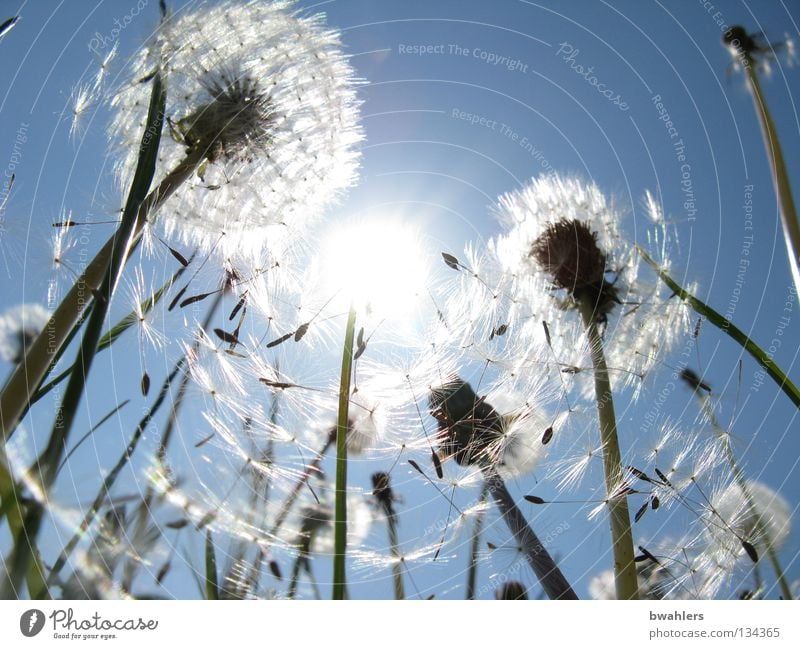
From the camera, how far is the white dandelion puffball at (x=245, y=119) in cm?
206

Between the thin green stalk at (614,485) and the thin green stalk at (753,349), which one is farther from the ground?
the thin green stalk at (753,349)

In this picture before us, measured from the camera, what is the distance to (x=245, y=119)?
85.8 inches

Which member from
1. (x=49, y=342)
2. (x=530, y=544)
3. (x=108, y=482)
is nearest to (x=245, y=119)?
(x=49, y=342)

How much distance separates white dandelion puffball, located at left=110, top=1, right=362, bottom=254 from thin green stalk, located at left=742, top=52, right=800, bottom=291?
135cm

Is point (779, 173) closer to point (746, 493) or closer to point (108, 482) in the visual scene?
point (746, 493)

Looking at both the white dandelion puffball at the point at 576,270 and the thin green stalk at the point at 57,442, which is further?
the white dandelion puffball at the point at 576,270

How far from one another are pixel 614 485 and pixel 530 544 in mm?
291

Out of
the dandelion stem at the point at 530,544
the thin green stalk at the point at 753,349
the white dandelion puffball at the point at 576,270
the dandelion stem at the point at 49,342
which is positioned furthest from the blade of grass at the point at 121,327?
the thin green stalk at the point at 753,349

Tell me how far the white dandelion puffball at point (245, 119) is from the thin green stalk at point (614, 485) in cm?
115

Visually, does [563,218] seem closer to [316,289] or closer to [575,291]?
[575,291]

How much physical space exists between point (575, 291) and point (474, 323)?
552 millimetres

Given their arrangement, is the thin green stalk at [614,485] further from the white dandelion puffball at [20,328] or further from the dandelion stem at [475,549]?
the white dandelion puffball at [20,328]

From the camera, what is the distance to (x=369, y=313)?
2.00 meters
